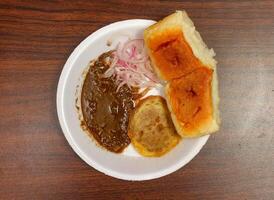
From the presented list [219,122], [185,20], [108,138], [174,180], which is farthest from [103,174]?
[185,20]

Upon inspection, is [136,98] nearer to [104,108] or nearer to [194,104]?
[104,108]

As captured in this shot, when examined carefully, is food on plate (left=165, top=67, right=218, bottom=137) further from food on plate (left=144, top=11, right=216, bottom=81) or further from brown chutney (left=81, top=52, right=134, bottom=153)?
brown chutney (left=81, top=52, right=134, bottom=153)

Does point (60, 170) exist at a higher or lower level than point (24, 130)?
lower

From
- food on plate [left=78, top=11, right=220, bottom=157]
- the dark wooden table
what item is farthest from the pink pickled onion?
the dark wooden table

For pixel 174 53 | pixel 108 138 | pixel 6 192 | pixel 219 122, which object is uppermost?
pixel 174 53

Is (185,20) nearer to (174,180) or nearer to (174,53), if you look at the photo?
(174,53)

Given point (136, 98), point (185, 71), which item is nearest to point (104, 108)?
point (136, 98)
